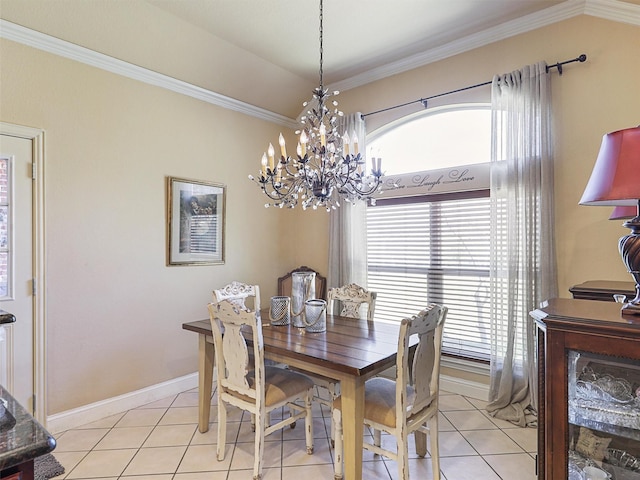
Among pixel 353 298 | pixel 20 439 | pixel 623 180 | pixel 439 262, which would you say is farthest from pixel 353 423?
pixel 439 262

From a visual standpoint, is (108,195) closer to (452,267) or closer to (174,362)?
(174,362)

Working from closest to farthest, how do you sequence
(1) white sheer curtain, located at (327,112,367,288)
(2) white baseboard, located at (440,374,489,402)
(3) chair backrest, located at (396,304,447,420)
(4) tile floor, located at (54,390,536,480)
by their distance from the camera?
(3) chair backrest, located at (396,304,447,420) → (4) tile floor, located at (54,390,536,480) → (2) white baseboard, located at (440,374,489,402) → (1) white sheer curtain, located at (327,112,367,288)

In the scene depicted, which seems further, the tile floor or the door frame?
the door frame

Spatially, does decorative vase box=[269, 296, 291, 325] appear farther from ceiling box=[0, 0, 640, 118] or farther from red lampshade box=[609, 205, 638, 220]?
ceiling box=[0, 0, 640, 118]

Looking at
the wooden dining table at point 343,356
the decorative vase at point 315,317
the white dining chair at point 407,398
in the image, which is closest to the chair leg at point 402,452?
the white dining chair at point 407,398

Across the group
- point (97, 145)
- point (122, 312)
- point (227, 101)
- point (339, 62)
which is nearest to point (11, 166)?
point (97, 145)

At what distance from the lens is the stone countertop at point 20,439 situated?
791 millimetres

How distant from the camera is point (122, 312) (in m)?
3.15

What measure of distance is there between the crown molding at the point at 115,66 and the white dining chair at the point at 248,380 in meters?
2.33

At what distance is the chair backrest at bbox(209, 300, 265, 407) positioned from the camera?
2145 mm

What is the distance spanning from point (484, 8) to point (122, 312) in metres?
4.02

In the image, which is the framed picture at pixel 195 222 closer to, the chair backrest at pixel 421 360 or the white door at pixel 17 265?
the white door at pixel 17 265

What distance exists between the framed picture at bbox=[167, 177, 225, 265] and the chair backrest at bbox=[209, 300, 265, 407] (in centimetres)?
149

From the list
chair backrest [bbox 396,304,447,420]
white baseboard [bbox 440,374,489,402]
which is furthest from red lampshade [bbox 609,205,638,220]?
white baseboard [bbox 440,374,489,402]
